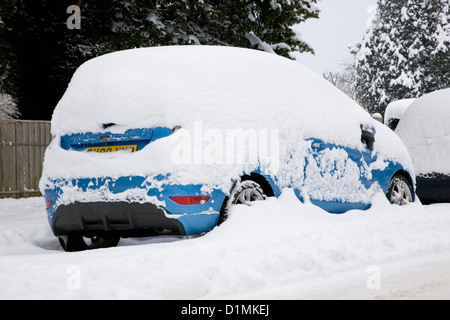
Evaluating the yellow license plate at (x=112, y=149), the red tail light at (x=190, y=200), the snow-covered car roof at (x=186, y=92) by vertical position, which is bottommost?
the red tail light at (x=190, y=200)

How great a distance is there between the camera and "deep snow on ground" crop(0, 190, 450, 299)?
14.0ft

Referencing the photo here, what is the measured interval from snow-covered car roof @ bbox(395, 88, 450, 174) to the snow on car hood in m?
3.82

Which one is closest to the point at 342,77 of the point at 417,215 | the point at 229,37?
the point at 229,37

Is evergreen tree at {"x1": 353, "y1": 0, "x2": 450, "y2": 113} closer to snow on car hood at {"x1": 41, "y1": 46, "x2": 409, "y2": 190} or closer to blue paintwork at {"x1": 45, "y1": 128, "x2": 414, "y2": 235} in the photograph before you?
snow on car hood at {"x1": 41, "y1": 46, "x2": 409, "y2": 190}

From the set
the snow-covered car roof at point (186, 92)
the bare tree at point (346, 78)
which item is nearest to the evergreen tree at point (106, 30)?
the snow-covered car roof at point (186, 92)

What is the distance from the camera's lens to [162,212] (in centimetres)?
511

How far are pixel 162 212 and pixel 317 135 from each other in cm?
208

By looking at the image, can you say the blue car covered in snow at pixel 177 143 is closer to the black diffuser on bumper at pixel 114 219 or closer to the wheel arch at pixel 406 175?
the black diffuser on bumper at pixel 114 219

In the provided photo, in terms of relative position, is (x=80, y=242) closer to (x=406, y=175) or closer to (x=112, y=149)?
(x=112, y=149)

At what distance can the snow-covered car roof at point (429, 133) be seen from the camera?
9680 mm

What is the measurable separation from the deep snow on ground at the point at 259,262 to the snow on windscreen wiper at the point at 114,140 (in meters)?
0.87
